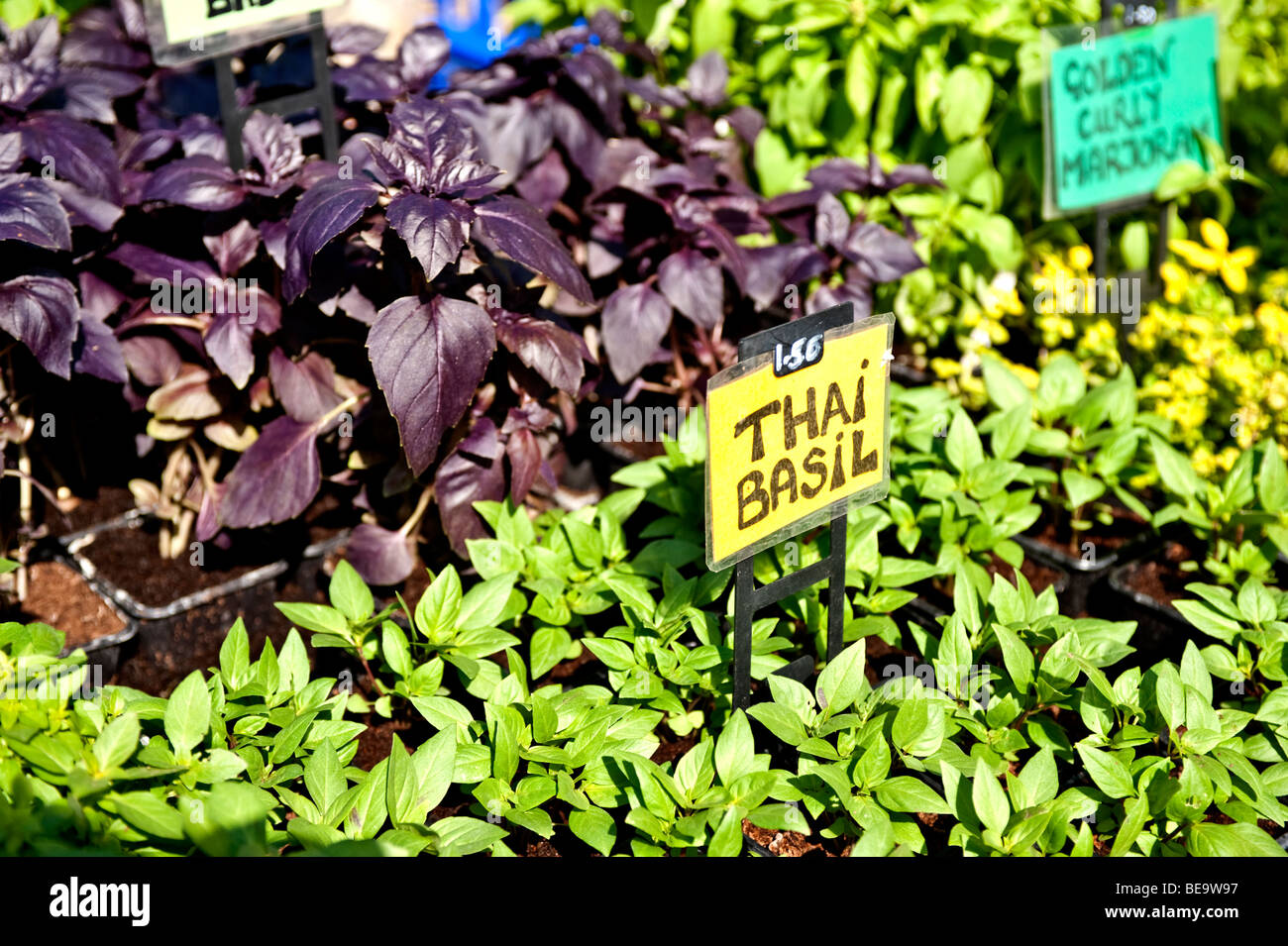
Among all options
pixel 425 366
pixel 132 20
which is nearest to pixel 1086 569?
pixel 425 366

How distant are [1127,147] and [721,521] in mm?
1803

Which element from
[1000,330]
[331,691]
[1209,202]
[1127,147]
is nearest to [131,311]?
[331,691]

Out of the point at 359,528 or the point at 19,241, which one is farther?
the point at 359,528

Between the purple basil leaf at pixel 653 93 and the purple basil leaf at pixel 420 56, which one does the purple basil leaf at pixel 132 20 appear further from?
the purple basil leaf at pixel 653 93

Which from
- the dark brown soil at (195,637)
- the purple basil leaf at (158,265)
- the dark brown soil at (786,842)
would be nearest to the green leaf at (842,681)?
the dark brown soil at (786,842)

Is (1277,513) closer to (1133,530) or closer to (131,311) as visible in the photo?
(1133,530)

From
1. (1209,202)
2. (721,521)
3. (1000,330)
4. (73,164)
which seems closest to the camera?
(721,521)

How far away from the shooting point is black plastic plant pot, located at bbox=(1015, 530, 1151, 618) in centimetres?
230

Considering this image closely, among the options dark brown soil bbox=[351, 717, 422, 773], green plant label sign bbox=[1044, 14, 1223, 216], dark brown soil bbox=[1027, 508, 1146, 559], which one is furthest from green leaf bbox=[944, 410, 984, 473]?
dark brown soil bbox=[351, 717, 422, 773]

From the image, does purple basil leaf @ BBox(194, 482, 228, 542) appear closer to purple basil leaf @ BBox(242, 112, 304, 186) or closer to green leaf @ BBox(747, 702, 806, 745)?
purple basil leaf @ BBox(242, 112, 304, 186)

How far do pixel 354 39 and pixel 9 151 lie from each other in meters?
0.91

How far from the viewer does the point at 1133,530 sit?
97.2 inches

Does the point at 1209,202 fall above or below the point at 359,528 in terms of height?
above

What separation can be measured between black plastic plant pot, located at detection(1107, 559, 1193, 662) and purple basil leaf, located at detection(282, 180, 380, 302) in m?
1.45
